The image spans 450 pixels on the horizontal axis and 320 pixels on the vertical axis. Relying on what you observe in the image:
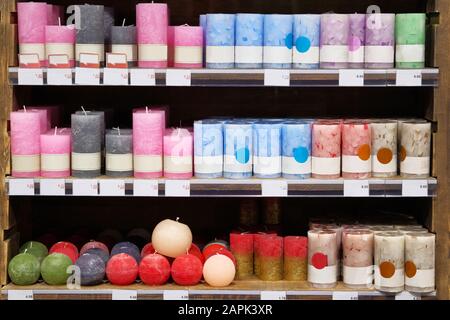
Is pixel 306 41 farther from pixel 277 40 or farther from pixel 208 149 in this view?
pixel 208 149

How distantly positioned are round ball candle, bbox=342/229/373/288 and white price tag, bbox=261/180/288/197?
0.34 m

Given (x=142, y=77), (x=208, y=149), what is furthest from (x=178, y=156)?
(x=142, y=77)

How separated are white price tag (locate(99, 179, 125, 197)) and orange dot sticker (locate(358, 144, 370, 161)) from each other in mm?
1066

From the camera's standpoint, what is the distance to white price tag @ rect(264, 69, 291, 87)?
12.4ft

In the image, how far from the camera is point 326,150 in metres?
3.82

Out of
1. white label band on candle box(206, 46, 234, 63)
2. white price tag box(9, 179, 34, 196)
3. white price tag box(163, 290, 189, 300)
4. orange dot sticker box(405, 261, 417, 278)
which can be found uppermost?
white label band on candle box(206, 46, 234, 63)


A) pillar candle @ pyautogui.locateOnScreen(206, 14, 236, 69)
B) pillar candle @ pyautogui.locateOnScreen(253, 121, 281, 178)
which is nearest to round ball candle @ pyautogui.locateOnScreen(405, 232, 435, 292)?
pillar candle @ pyautogui.locateOnScreen(253, 121, 281, 178)

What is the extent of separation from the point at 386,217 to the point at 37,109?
177 centimetres

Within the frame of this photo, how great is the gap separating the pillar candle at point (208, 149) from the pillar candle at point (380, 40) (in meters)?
0.74

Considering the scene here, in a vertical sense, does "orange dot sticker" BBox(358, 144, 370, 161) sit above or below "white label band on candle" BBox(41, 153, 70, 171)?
above

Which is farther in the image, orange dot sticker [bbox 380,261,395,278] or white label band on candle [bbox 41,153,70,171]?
white label band on candle [bbox 41,153,70,171]

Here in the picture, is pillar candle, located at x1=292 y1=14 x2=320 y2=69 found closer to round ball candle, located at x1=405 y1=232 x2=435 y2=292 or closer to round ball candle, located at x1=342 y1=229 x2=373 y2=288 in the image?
round ball candle, located at x1=342 y1=229 x2=373 y2=288

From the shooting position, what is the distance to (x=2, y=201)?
154 inches
